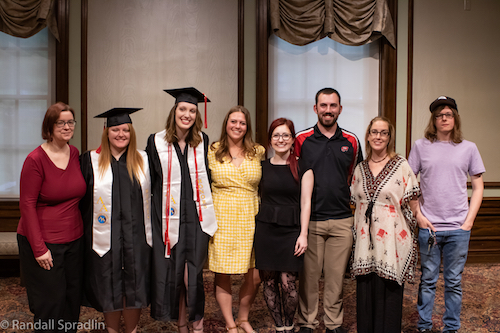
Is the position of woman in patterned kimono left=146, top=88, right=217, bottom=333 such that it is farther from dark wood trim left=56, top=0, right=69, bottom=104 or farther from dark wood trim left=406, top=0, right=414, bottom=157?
dark wood trim left=406, top=0, right=414, bottom=157

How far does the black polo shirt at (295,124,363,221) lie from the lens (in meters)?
2.44

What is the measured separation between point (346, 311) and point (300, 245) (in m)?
1.15

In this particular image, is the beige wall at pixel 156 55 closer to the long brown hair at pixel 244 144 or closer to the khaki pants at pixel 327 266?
the long brown hair at pixel 244 144

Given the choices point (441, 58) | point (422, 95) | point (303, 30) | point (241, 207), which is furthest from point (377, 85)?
point (241, 207)

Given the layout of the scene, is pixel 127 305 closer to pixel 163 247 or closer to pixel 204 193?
pixel 163 247

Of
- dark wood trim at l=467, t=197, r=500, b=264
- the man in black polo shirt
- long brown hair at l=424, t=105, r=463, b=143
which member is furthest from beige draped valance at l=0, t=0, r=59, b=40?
dark wood trim at l=467, t=197, r=500, b=264

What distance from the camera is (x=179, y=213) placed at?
2281mm

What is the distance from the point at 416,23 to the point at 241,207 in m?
3.33

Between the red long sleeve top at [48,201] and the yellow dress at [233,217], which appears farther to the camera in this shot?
the yellow dress at [233,217]

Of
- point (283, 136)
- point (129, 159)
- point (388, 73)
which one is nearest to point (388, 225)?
point (283, 136)

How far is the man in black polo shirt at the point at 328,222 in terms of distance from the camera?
8.04 feet

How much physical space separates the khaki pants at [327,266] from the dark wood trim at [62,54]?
3079mm

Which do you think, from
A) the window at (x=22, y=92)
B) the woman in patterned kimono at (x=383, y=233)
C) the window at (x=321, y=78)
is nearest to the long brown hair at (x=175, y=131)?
the woman in patterned kimono at (x=383, y=233)

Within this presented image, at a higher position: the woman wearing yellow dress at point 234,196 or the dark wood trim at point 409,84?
the dark wood trim at point 409,84
